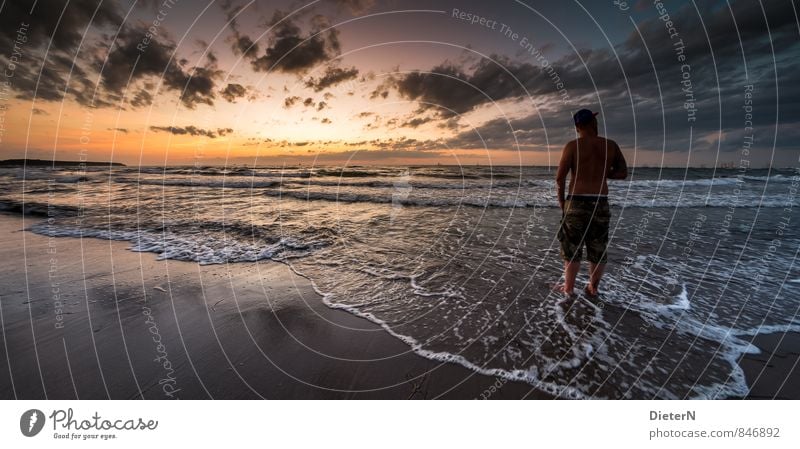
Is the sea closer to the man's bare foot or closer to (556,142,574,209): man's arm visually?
the man's bare foot

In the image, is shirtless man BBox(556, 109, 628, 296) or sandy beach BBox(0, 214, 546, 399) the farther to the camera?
shirtless man BBox(556, 109, 628, 296)

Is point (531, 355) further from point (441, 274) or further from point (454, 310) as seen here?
point (441, 274)

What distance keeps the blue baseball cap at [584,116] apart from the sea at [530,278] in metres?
3.11

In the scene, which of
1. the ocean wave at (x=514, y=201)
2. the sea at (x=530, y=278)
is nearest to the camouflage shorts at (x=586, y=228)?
the sea at (x=530, y=278)

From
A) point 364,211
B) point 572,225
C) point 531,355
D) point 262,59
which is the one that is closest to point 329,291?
point 531,355

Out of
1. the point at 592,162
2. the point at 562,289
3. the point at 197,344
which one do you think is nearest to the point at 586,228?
the point at 592,162

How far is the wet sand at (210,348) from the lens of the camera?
3547 millimetres

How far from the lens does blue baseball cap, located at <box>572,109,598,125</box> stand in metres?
5.18

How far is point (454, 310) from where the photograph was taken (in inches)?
A: 218

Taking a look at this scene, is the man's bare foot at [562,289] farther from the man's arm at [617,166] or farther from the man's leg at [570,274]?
the man's arm at [617,166]

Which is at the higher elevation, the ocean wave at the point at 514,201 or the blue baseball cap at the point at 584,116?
the blue baseball cap at the point at 584,116

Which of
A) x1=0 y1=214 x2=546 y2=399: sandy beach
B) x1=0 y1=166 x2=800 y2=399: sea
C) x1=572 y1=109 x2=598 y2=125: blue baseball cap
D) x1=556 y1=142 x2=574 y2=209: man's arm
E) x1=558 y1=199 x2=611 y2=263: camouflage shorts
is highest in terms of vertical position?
x1=572 y1=109 x2=598 y2=125: blue baseball cap

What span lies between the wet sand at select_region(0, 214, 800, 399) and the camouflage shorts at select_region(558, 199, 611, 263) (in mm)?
2222

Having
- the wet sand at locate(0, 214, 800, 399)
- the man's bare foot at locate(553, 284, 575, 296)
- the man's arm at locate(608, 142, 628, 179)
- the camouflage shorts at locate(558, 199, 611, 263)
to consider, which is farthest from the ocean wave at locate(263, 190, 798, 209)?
the wet sand at locate(0, 214, 800, 399)
